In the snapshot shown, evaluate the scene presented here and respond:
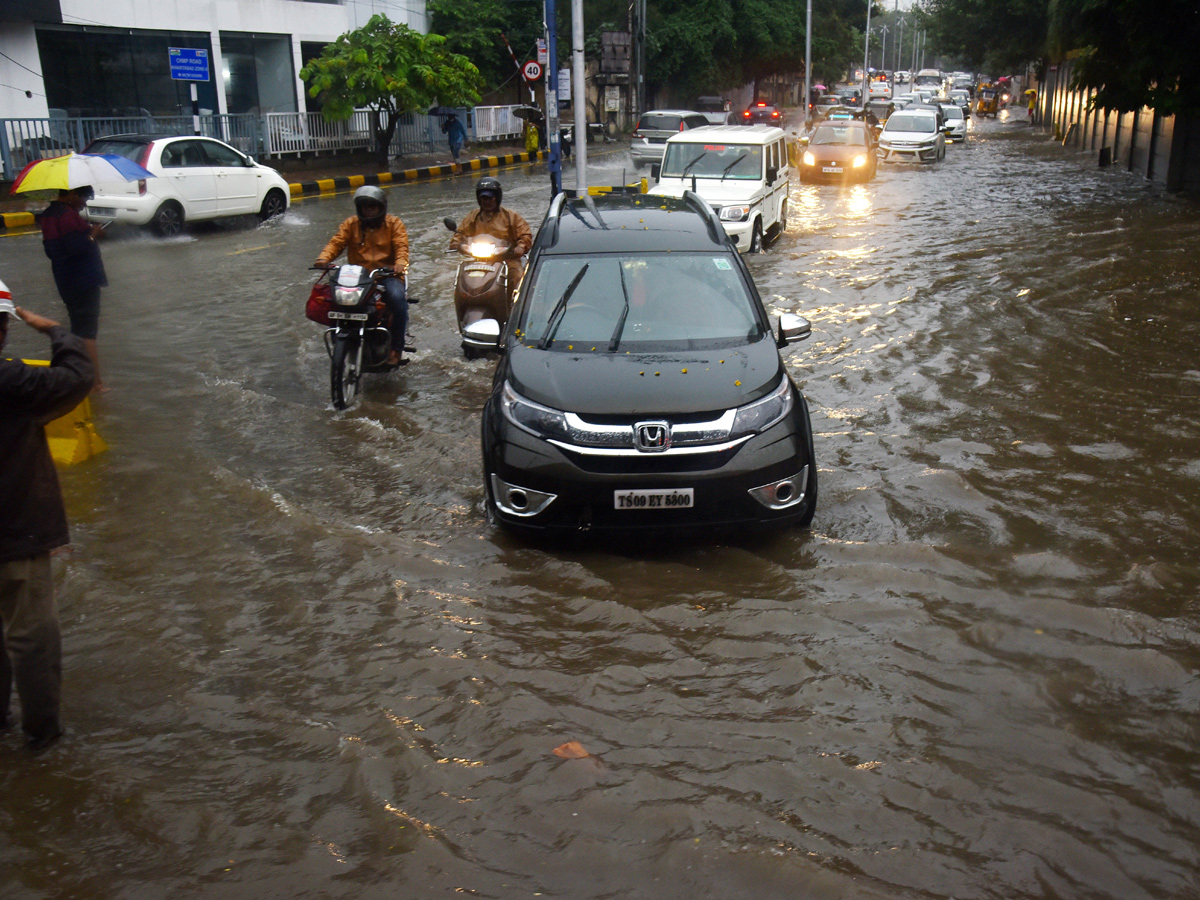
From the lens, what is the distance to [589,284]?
20.9 feet

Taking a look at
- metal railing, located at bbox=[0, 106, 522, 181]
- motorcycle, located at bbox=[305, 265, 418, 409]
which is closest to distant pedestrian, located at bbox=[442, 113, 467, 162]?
metal railing, located at bbox=[0, 106, 522, 181]

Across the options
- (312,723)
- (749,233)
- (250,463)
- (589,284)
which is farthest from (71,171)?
(749,233)

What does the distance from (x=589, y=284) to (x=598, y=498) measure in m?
1.67

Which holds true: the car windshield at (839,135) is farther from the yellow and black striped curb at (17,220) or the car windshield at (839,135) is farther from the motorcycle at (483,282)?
the motorcycle at (483,282)

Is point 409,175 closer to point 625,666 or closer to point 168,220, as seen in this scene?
point 168,220

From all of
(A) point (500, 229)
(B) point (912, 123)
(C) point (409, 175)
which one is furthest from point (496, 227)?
(B) point (912, 123)

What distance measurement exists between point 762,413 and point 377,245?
434cm

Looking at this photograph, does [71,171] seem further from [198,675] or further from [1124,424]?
[1124,424]

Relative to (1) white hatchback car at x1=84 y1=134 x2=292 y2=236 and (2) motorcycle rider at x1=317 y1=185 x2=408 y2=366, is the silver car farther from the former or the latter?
(2) motorcycle rider at x1=317 y1=185 x2=408 y2=366

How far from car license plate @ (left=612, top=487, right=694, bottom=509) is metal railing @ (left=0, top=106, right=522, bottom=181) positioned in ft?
64.6

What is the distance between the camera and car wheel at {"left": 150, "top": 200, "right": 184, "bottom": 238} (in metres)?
17.0

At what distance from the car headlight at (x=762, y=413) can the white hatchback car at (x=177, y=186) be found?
1350cm

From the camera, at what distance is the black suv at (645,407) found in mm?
5176

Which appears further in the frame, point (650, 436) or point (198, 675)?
point (650, 436)
